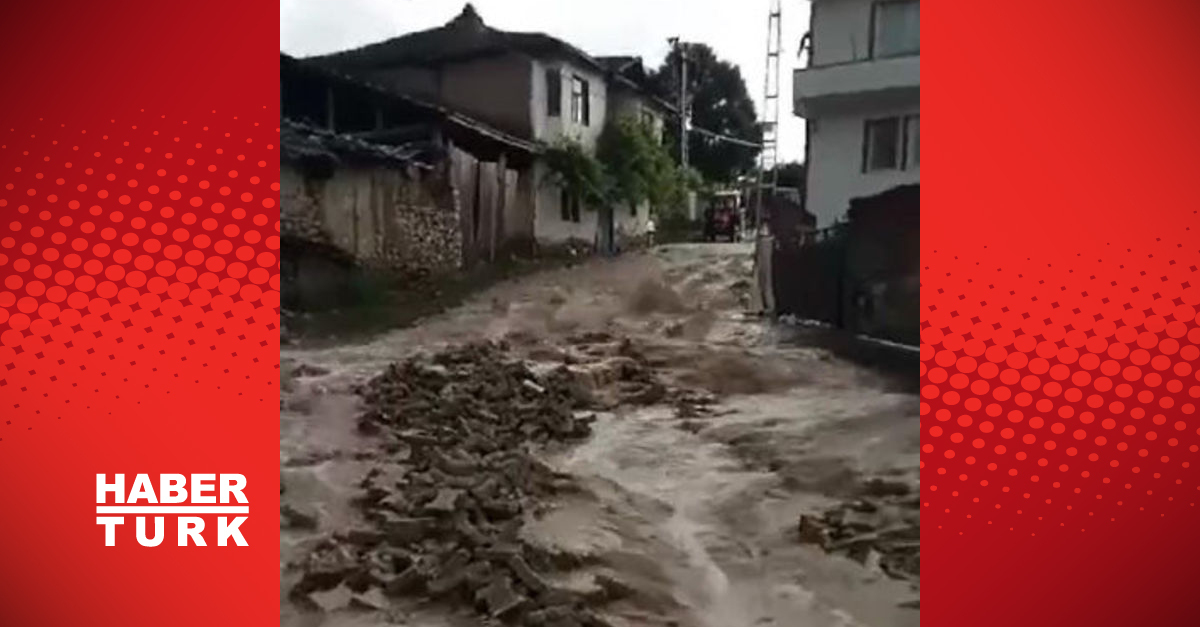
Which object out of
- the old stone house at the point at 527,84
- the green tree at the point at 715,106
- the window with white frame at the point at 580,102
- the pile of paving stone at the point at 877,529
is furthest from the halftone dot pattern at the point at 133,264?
the pile of paving stone at the point at 877,529

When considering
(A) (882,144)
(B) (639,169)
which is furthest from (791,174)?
(B) (639,169)

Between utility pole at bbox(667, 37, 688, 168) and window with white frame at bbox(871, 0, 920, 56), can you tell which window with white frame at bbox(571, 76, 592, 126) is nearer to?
utility pole at bbox(667, 37, 688, 168)

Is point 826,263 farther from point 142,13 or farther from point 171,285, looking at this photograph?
point 142,13

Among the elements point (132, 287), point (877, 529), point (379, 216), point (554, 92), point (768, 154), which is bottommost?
point (877, 529)

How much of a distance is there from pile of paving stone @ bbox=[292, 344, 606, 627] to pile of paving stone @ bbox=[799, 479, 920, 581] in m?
0.38

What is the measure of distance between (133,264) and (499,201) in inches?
24.1

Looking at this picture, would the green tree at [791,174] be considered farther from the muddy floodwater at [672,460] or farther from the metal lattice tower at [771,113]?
the muddy floodwater at [672,460]

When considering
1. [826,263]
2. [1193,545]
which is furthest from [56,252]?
[1193,545]

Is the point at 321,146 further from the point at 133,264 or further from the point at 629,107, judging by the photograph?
the point at 629,107

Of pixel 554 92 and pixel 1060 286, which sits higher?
pixel 554 92

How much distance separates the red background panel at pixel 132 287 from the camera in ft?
5.63

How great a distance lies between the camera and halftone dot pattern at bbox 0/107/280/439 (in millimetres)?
1719

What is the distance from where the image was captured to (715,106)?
5.90 feet

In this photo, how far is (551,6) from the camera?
5.80ft
